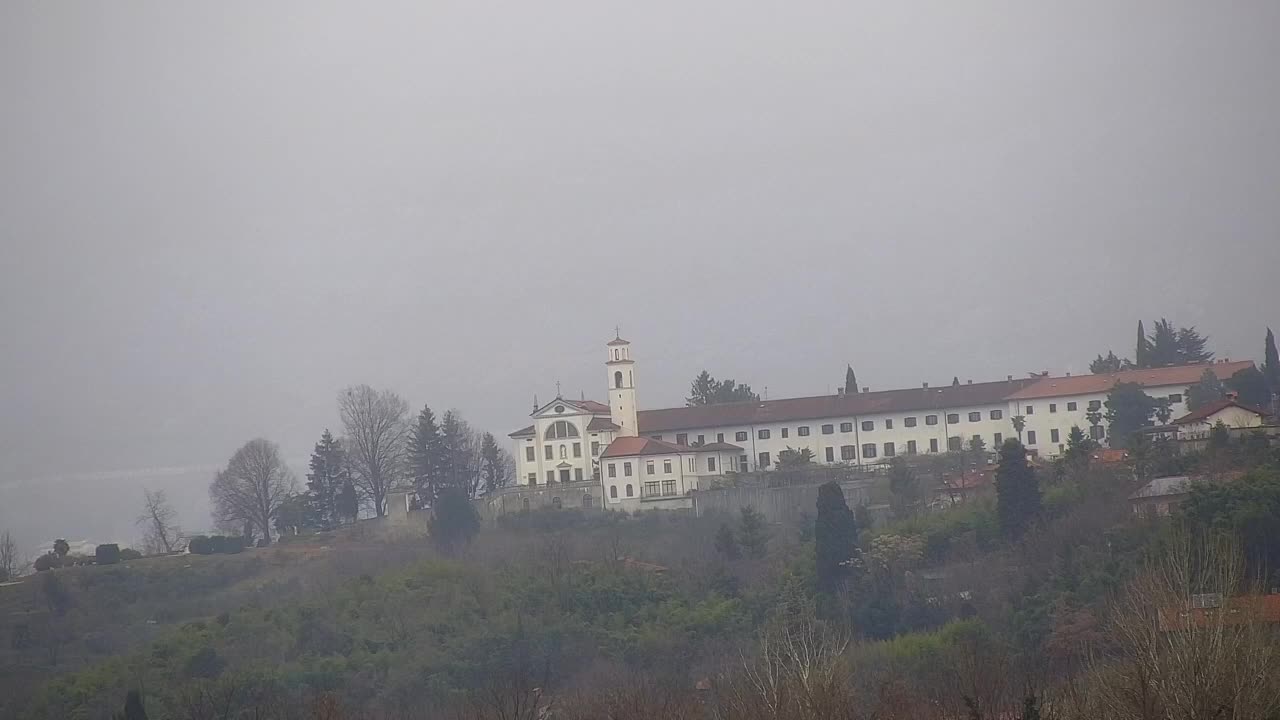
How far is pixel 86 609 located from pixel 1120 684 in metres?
31.5

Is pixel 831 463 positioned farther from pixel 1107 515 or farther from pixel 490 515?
pixel 1107 515

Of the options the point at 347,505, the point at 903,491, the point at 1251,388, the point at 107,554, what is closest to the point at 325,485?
the point at 347,505

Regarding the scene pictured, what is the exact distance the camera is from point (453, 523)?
51938 millimetres

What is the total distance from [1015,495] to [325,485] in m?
27.7

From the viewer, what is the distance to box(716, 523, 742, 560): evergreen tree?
46000mm

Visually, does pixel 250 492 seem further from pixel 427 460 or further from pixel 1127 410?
pixel 1127 410

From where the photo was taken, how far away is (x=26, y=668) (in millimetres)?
38781

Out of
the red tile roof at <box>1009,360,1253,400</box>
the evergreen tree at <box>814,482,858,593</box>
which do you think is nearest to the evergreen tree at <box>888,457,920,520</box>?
the evergreen tree at <box>814,482,858,593</box>

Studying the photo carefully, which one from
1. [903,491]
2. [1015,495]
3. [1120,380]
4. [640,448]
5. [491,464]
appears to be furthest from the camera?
[491,464]

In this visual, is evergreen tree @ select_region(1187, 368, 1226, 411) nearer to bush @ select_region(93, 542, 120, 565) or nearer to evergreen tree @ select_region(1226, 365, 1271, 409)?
evergreen tree @ select_region(1226, 365, 1271, 409)

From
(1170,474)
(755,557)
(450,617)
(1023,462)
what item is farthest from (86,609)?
(1170,474)

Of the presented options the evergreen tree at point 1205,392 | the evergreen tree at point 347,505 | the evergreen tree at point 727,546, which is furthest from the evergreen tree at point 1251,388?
the evergreen tree at point 347,505

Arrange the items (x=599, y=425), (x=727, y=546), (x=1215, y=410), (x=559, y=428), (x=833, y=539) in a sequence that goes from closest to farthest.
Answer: (x=833, y=539) < (x=727, y=546) < (x=1215, y=410) < (x=559, y=428) < (x=599, y=425)

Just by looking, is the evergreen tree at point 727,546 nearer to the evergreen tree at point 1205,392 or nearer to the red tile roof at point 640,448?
the red tile roof at point 640,448
